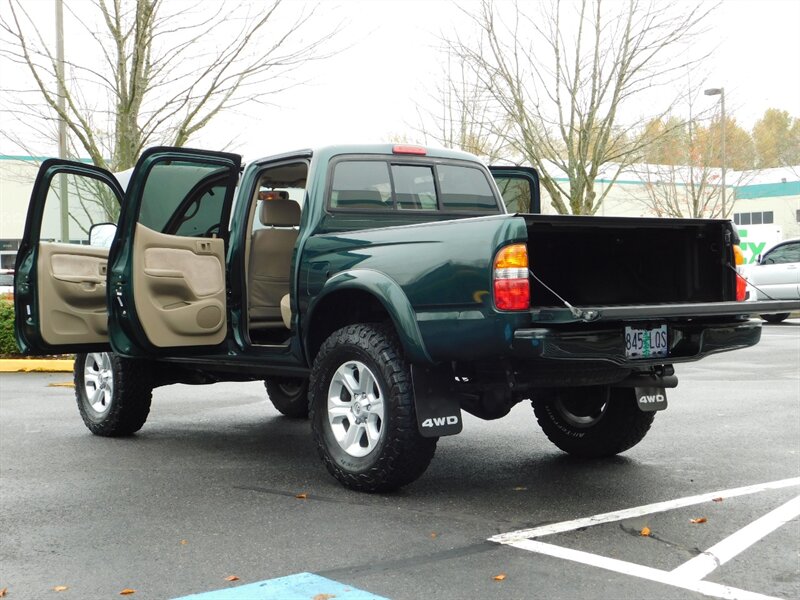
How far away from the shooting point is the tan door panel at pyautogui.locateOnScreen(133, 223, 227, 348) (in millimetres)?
6703

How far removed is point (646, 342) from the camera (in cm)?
515

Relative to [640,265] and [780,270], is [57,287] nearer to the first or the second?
[640,265]

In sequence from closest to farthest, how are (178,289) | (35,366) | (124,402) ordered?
1. (178,289)
2. (124,402)
3. (35,366)

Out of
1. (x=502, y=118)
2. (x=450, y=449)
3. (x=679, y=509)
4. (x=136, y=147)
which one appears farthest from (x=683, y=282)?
(x=502, y=118)

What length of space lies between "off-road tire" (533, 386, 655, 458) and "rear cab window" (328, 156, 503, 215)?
154 centimetres

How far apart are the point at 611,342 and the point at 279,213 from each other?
289 cm

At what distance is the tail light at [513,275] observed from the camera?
4844 millimetres

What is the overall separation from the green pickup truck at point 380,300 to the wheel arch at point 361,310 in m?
0.01

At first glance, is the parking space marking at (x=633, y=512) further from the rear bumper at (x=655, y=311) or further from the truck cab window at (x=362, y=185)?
the truck cab window at (x=362, y=185)

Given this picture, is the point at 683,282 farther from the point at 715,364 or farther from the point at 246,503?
the point at 715,364

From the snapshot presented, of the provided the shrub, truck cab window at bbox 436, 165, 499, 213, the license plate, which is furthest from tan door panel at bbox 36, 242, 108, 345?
the shrub

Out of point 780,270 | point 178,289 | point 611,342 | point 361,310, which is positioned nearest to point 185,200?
point 178,289

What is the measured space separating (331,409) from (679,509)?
204 cm

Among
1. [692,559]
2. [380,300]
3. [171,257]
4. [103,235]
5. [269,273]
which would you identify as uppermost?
[103,235]
